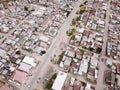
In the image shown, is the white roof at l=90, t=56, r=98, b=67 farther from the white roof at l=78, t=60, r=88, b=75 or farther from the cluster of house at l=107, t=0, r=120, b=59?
the cluster of house at l=107, t=0, r=120, b=59

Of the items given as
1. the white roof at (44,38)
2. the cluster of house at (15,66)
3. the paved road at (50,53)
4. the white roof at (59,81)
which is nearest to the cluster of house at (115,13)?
the paved road at (50,53)

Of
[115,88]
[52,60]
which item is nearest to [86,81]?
[115,88]

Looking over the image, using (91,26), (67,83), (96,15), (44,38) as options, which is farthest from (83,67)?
(96,15)

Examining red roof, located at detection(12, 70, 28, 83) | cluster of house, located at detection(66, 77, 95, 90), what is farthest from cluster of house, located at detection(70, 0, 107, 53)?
red roof, located at detection(12, 70, 28, 83)

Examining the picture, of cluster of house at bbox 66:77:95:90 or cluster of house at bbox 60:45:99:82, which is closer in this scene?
cluster of house at bbox 66:77:95:90

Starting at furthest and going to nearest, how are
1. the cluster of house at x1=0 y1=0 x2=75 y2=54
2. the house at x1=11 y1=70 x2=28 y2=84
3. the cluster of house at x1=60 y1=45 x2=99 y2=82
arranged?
the cluster of house at x1=0 y1=0 x2=75 y2=54 → the cluster of house at x1=60 y1=45 x2=99 y2=82 → the house at x1=11 y1=70 x2=28 y2=84

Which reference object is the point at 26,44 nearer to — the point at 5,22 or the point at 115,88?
the point at 5,22
